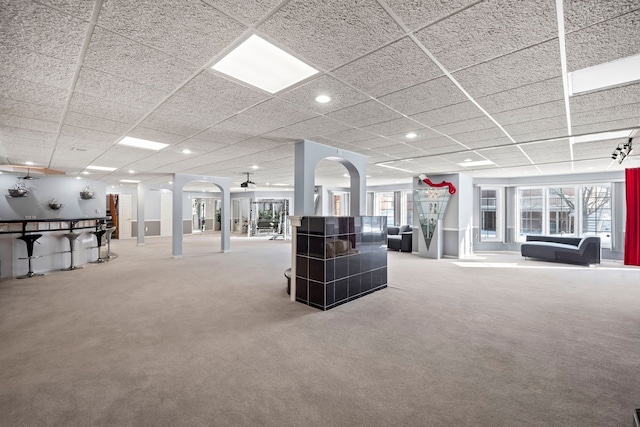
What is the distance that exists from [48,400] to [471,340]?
12.3ft

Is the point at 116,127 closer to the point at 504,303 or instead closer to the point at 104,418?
the point at 104,418

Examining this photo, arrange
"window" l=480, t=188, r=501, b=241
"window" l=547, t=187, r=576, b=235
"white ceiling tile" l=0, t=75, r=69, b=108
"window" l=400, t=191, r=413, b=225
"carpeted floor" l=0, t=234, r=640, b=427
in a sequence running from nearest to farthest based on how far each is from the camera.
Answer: "carpeted floor" l=0, t=234, r=640, b=427
"white ceiling tile" l=0, t=75, r=69, b=108
"window" l=547, t=187, r=576, b=235
"window" l=480, t=188, r=501, b=241
"window" l=400, t=191, r=413, b=225

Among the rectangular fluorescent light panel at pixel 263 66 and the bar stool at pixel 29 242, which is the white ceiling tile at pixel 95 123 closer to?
the rectangular fluorescent light panel at pixel 263 66

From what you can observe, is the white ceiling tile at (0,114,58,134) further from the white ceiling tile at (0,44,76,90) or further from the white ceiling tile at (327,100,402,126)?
the white ceiling tile at (327,100,402,126)

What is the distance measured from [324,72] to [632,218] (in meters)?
10.1

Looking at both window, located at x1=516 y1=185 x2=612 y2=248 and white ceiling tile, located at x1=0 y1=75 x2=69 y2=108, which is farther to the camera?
window, located at x1=516 y1=185 x2=612 y2=248

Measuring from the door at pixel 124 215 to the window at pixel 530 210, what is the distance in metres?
17.0

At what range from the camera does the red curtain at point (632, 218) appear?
7.61 meters

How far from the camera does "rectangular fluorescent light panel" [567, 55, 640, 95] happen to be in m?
2.46

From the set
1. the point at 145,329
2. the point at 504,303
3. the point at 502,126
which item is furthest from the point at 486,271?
the point at 145,329

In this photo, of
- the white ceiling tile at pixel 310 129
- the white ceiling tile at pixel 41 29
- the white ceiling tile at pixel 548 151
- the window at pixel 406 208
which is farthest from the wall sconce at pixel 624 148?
the window at pixel 406 208

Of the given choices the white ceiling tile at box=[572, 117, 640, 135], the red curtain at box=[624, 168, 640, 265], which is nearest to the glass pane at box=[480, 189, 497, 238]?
the red curtain at box=[624, 168, 640, 265]

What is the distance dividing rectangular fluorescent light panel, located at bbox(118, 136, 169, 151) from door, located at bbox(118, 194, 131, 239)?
1041cm

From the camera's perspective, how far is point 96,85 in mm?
2688
